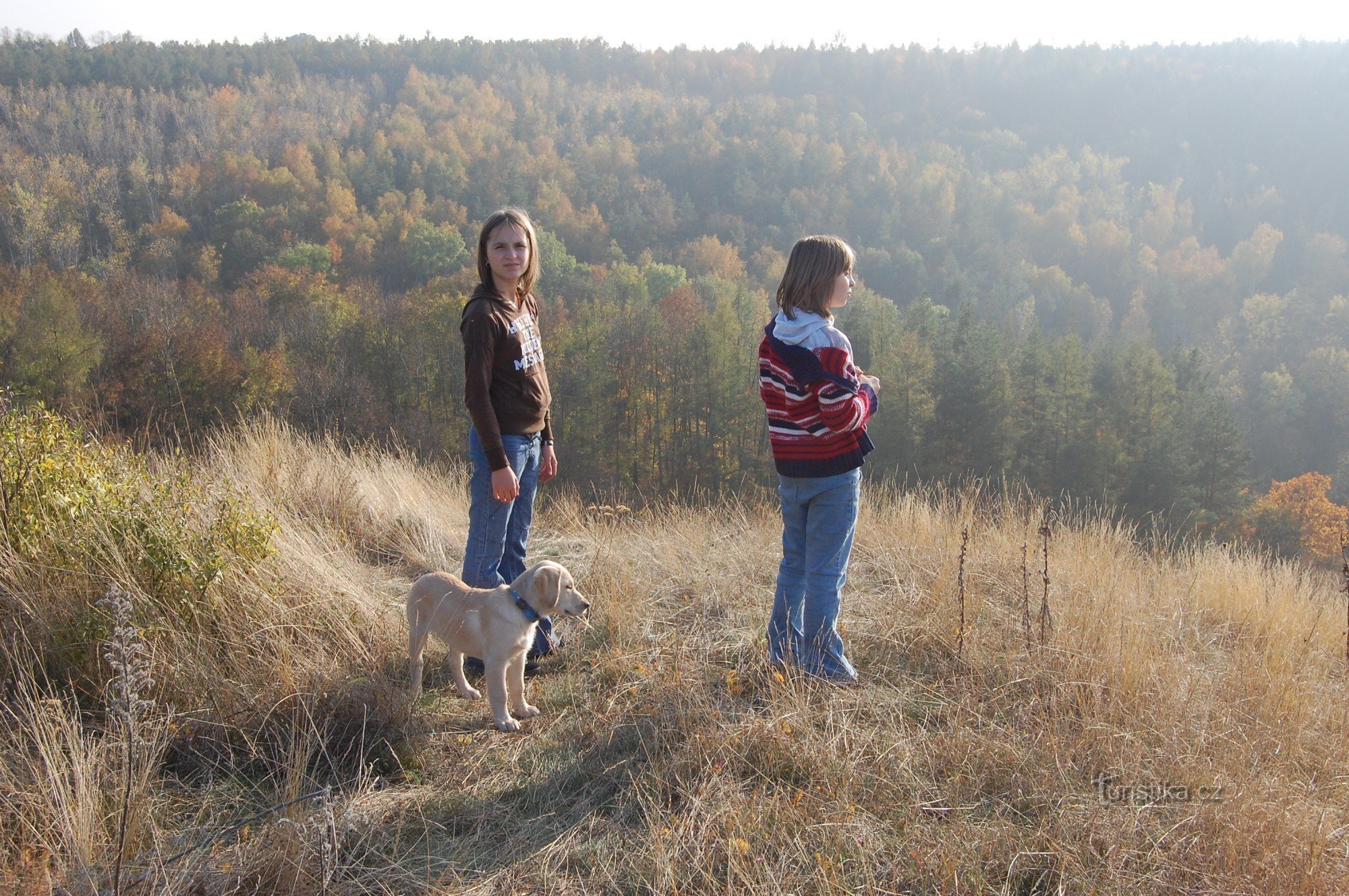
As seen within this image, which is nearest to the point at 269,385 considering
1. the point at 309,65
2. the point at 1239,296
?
the point at 1239,296

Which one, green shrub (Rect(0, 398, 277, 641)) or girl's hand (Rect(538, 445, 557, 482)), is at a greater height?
girl's hand (Rect(538, 445, 557, 482))

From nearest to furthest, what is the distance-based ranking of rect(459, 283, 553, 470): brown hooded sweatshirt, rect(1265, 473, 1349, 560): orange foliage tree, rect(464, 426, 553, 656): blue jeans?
1. rect(459, 283, 553, 470): brown hooded sweatshirt
2. rect(464, 426, 553, 656): blue jeans
3. rect(1265, 473, 1349, 560): orange foliage tree

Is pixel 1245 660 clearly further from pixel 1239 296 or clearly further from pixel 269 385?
pixel 1239 296

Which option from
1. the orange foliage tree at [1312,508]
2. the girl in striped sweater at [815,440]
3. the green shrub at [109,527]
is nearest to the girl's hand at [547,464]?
the girl in striped sweater at [815,440]

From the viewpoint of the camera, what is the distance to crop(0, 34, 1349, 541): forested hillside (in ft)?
104

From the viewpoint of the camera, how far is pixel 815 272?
9.36ft

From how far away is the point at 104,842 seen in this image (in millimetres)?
2217

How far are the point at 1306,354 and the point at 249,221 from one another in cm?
7835

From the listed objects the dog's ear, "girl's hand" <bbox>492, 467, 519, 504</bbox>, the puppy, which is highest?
"girl's hand" <bbox>492, 467, 519, 504</bbox>

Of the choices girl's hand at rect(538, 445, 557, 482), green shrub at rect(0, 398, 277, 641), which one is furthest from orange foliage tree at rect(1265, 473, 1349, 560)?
green shrub at rect(0, 398, 277, 641)

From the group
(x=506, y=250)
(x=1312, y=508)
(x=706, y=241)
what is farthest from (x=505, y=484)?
(x=706, y=241)

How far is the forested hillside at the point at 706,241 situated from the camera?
31625mm

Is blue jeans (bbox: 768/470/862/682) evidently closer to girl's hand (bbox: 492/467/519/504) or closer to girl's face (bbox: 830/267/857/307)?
girl's face (bbox: 830/267/857/307)

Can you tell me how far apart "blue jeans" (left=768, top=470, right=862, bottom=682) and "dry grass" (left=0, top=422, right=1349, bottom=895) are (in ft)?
0.43
